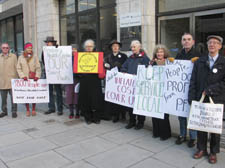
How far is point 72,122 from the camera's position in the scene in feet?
18.5

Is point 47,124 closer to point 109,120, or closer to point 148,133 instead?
point 109,120

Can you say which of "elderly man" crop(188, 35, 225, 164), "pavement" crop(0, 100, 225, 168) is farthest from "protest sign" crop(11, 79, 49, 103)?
"elderly man" crop(188, 35, 225, 164)

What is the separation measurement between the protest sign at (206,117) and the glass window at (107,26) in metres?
5.07

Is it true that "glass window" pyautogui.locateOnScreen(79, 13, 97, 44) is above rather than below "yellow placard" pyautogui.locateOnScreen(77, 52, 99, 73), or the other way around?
above

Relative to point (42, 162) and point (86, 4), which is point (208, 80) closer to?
point (42, 162)

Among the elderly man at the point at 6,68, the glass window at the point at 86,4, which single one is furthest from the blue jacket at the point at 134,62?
the glass window at the point at 86,4

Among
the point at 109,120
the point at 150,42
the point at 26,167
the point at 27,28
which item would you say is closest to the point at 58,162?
the point at 26,167

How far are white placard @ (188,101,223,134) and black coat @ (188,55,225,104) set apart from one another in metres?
0.13

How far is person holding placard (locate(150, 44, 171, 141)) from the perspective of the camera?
4273mm

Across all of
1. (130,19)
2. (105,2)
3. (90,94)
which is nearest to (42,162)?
(90,94)

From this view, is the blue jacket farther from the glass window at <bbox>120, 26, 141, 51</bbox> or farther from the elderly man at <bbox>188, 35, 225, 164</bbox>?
the glass window at <bbox>120, 26, 141, 51</bbox>

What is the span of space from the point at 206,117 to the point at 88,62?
9.13 ft

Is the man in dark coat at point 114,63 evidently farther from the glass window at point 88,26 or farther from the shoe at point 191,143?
the glass window at point 88,26

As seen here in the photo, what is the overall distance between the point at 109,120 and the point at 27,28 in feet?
26.4
